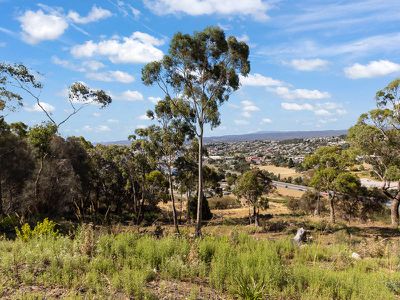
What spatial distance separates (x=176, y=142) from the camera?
26.8m

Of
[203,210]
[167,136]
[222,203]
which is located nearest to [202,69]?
[167,136]

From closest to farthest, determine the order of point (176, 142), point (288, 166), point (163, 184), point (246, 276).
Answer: point (246, 276)
point (176, 142)
point (163, 184)
point (288, 166)

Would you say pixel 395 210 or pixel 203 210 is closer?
pixel 395 210

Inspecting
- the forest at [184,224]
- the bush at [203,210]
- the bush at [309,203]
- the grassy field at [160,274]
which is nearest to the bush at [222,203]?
the forest at [184,224]

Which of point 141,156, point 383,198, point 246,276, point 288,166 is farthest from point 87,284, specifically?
point 288,166

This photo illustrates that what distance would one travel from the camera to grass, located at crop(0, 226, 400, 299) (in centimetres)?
523

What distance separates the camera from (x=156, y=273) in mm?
6016

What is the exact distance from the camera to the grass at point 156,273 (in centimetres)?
523

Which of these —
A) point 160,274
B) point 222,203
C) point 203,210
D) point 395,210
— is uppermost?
point 160,274

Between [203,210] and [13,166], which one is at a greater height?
[13,166]

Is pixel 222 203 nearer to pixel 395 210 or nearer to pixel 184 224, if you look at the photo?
pixel 184 224

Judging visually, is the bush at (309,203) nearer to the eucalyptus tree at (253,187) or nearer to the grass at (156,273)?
the eucalyptus tree at (253,187)

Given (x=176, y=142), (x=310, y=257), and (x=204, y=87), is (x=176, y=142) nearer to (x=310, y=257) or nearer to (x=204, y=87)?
(x=204, y=87)

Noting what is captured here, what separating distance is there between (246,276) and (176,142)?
21.3m
